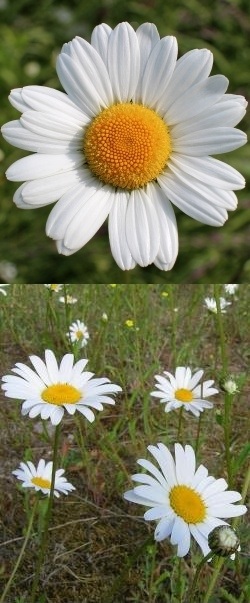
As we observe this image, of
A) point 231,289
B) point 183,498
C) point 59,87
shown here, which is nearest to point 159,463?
point 183,498

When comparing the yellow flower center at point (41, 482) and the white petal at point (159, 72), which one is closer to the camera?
the white petal at point (159, 72)

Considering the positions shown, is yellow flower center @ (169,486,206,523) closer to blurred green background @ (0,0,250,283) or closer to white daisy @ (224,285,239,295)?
Result: white daisy @ (224,285,239,295)

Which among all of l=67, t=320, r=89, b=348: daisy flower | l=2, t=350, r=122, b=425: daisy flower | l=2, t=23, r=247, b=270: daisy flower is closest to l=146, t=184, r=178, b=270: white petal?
l=2, t=23, r=247, b=270: daisy flower

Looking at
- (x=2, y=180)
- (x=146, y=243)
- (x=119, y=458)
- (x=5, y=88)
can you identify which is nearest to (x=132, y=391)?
(x=119, y=458)

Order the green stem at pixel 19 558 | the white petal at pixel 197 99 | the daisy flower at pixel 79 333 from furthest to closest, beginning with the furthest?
the daisy flower at pixel 79 333 < the green stem at pixel 19 558 < the white petal at pixel 197 99

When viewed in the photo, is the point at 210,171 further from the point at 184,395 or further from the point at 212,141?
the point at 184,395

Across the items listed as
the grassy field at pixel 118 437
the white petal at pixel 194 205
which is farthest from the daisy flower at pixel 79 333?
the white petal at pixel 194 205

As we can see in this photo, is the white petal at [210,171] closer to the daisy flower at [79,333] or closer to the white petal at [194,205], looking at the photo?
the white petal at [194,205]

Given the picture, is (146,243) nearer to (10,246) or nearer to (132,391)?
(132,391)
